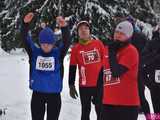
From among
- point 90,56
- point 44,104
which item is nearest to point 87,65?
point 90,56

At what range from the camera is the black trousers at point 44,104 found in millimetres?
6757

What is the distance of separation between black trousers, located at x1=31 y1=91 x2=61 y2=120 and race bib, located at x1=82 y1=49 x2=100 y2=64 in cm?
92

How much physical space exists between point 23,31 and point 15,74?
7.10 m

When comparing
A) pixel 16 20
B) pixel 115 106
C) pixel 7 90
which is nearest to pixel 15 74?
pixel 7 90

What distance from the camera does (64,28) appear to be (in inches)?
270

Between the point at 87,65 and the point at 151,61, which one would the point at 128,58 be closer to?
the point at 151,61

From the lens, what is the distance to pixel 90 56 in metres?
A: 7.51

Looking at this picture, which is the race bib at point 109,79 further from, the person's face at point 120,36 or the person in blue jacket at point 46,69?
the person in blue jacket at point 46,69

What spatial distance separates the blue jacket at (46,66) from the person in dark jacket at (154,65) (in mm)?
1205

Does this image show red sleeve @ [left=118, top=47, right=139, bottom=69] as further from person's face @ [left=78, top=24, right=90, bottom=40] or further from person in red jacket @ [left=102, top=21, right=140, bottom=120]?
person's face @ [left=78, top=24, right=90, bottom=40]

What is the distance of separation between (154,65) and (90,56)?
3.15 feet

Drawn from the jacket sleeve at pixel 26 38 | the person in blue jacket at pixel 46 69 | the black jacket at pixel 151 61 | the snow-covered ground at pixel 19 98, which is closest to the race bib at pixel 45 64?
the person in blue jacket at pixel 46 69

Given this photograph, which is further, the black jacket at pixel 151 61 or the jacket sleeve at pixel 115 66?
the black jacket at pixel 151 61

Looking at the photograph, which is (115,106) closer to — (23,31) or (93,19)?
(23,31)
